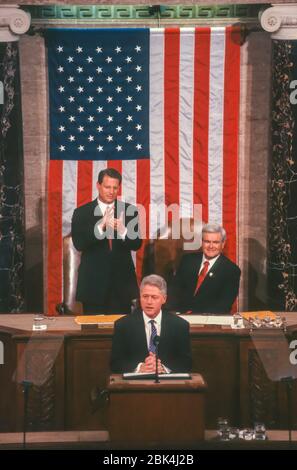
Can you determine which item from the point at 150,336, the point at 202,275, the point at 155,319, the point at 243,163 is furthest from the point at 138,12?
the point at 150,336

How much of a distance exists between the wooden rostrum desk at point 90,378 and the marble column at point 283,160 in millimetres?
2612

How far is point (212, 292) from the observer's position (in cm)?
830

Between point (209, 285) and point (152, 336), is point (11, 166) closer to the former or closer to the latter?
point (209, 285)

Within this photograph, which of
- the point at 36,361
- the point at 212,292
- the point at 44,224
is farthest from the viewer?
the point at 44,224

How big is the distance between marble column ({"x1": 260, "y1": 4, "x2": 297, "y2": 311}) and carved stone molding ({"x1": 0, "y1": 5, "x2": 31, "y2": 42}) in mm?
2481

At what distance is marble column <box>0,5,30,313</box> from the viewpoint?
377 inches

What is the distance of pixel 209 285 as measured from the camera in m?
8.27

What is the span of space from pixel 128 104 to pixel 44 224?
166 centimetres

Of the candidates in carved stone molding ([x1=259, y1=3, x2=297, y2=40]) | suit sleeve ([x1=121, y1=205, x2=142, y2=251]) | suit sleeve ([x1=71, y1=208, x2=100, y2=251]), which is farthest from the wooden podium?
carved stone molding ([x1=259, y1=3, x2=297, y2=40])

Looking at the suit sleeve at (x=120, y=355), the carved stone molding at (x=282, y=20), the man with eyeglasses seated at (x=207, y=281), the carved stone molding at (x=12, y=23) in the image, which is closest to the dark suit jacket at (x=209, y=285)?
the man with eyeglasses seated at (x=207, y=281)

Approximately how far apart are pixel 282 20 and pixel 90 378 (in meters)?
4.50

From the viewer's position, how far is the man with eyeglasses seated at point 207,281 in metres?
8.24

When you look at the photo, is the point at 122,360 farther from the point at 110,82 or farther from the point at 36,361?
the point at 110,82

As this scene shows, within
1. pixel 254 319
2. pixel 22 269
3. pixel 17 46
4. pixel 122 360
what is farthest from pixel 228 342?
pixel 17 46
